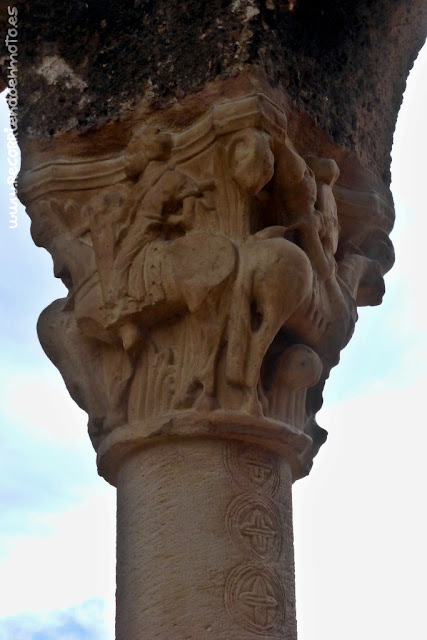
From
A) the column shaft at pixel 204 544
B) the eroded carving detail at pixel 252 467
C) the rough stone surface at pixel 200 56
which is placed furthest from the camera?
the rough stone surface at pixel 200 56

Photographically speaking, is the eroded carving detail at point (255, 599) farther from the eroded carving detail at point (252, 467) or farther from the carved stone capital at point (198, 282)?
the carved stone capital at point (198, 282)

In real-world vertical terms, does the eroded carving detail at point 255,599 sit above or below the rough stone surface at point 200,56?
below

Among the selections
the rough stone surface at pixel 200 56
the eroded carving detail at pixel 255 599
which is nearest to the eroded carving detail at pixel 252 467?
the eroded carving detail at pixel 255 599

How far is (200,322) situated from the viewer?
415 centimetres

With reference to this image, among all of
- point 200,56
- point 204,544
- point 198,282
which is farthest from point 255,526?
point 200,56

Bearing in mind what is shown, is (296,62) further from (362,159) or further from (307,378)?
(307,378)

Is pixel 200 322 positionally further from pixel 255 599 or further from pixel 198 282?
pixel 255 599

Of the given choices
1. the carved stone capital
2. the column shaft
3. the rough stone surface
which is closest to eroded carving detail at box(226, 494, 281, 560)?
the column shaft

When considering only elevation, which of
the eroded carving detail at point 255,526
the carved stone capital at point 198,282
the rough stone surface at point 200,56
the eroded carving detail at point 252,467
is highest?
the rough stone surface at point 200,56

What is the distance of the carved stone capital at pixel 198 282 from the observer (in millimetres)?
4117

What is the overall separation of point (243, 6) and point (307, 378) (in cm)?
139

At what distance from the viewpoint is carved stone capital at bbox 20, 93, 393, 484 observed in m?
4.12

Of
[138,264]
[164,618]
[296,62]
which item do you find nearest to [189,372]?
[138,264]

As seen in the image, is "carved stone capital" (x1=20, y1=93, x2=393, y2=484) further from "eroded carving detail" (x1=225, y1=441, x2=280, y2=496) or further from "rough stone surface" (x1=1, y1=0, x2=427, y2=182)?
"rough stone surface" (x1=1, y1=0, x2=427, y2=182)
